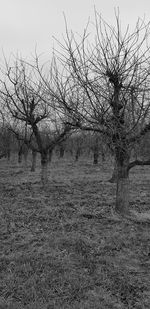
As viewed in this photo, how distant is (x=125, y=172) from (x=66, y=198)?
312cm

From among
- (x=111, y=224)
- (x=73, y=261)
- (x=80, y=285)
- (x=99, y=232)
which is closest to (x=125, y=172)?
(x=111, y=224)

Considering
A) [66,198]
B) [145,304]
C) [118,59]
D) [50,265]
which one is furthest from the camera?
[66,198]

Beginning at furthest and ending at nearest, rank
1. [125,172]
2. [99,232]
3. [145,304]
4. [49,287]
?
[125,172] → [99,232] → [49,287] → [145,304]

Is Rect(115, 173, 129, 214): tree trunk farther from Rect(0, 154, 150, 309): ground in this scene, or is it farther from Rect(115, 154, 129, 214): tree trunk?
Rect(0, 154, 150, 309): ground

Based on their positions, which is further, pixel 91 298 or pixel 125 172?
pixel 125 172

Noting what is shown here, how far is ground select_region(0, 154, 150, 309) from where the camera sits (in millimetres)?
3330

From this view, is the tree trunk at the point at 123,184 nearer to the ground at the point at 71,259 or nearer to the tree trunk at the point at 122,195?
the tree trunk at the point at 122,195

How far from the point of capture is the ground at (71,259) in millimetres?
3330

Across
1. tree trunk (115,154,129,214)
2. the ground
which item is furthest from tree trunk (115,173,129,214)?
the ground

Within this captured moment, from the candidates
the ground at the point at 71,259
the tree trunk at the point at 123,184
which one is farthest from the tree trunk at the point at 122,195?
the ground at the point at 71,259

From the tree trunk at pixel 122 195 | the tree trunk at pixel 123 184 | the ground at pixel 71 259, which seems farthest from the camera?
the tree trunk at pixel 122 195

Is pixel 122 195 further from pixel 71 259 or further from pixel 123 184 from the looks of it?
pixel 71 259

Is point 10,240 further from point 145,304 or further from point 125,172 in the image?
point 125,172

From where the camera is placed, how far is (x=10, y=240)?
5.13 m
